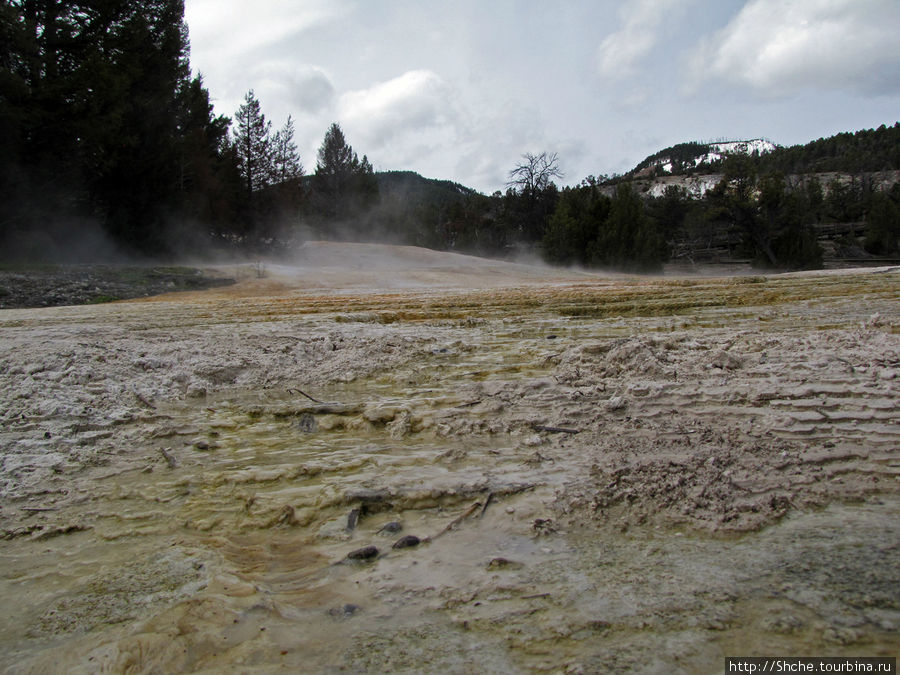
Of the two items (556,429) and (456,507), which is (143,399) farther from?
(556,429)

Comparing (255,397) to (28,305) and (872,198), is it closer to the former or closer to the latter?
(28,305)

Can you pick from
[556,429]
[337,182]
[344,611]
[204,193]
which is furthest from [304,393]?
[337,182]

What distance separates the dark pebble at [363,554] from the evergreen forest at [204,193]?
2040cm

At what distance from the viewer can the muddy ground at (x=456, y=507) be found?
132 cm

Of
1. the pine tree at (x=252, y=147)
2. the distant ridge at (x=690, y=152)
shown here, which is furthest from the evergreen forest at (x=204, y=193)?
the distant ridge at (x=690, y=152)

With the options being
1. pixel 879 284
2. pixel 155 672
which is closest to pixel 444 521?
pixel 155 672

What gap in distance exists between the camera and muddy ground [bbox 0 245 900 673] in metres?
1.32

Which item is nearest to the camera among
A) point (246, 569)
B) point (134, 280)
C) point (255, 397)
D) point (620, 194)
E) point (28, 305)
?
point (246, 569)

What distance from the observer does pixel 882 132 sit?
80688 mm

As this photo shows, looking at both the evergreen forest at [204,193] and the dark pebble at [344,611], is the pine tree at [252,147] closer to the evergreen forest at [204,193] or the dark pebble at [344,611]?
the evergreen forest at [204,193]

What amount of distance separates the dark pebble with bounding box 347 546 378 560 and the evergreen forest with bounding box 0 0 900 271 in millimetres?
20400

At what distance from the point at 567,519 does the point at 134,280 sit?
15.8 metres

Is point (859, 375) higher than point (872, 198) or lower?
lower

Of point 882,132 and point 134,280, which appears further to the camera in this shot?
point 882,132
